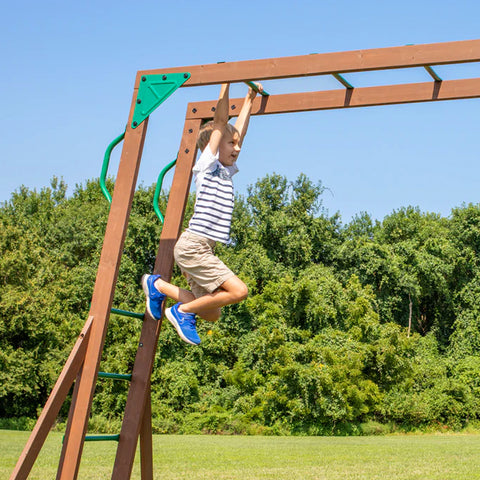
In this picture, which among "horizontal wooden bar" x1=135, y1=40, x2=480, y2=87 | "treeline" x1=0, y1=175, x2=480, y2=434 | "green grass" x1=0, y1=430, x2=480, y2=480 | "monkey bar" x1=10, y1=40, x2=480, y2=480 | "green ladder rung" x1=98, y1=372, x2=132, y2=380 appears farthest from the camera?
"treeline" x1=0, y1=175, x2=480, y2=434

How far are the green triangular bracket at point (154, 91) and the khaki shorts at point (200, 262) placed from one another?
0.91 meters

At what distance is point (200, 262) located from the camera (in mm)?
4250

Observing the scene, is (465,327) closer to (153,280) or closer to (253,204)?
(253,204)

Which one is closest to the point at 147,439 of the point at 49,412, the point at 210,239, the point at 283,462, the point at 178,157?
the point at 49,412

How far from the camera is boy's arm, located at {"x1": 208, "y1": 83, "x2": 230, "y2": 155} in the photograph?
169 inches

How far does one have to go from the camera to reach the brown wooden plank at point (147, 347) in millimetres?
4602

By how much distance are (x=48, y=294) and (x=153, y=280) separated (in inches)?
892

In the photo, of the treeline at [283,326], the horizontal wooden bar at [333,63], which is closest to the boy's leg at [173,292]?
the horizontal wooden bar at [333,63]

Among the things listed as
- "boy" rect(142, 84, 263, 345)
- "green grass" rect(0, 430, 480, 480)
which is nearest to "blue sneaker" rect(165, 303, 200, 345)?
"boy" rect(142, 84, 263, 345)

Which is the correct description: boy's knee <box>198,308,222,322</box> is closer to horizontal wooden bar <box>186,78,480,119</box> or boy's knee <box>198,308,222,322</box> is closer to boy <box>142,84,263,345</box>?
boy <box>142,84,263,345</box>

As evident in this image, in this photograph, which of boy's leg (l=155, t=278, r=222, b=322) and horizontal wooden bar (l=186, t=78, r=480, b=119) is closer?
boy's leg (l=155, t=278, r=222, b=322)

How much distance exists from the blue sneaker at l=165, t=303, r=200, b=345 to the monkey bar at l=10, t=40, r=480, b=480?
0.38 m

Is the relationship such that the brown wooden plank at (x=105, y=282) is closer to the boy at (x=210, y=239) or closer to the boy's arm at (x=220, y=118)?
the boy at (x=210, y=239)

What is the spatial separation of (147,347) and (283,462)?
27.0 ft
